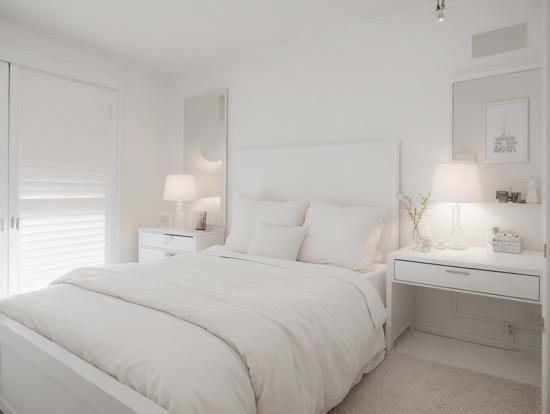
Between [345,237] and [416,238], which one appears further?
[416,238]

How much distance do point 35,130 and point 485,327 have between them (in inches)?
156

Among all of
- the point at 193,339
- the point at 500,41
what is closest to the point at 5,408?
the point at 193,339

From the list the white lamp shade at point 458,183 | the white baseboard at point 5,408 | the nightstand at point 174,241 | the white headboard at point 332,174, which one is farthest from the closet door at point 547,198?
the nightstand at point 174,241

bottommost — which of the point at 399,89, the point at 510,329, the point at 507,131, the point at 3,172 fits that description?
the point at 510,329

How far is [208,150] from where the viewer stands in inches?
156

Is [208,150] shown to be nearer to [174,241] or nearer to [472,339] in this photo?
[174,241]

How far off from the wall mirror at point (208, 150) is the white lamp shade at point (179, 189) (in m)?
0.22

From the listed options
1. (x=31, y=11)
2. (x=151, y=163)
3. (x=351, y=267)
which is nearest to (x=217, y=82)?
(x=151, y=163)

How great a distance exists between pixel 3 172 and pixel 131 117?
138 cm

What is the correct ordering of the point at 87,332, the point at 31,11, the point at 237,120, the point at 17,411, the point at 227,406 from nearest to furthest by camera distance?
the point at 227,406 < the point at 87,332 < the point at 17,411 < the point at 31,11 < the point at 237,120

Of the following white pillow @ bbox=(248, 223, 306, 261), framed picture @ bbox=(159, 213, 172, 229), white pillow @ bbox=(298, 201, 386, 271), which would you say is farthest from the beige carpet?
framed picture @ bbox=(159, 213, 172, 229)

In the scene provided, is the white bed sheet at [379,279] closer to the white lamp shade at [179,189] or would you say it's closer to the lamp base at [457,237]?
the lamp base at [457,237]

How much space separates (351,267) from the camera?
2.45 metres

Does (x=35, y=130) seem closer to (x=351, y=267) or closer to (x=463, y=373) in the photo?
(x=351, y=267)
